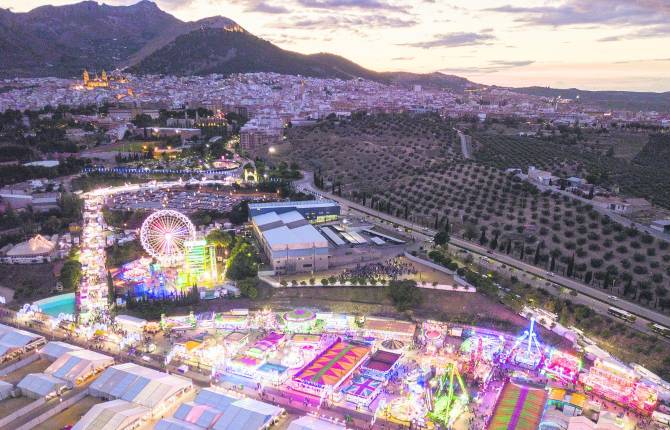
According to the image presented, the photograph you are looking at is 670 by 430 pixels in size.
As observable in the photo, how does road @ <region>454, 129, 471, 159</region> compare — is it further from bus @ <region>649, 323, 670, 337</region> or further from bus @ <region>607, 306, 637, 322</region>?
bus @ <region>649, 323, 670, 337</region>

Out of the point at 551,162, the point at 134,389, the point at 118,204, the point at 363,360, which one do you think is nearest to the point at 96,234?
the point at 118,204

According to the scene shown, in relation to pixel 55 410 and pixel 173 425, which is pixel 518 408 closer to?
pixel 173 425

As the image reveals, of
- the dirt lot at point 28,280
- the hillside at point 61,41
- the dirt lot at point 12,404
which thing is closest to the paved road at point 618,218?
the dirt lot at point 12,404

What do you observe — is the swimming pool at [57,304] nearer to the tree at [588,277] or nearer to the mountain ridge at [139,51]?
the tree at [588,277]

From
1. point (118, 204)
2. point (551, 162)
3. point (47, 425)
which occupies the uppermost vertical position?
point (551, 162)

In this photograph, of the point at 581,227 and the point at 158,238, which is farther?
the point at 581,227

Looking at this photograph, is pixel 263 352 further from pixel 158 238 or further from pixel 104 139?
pixel 104 139
